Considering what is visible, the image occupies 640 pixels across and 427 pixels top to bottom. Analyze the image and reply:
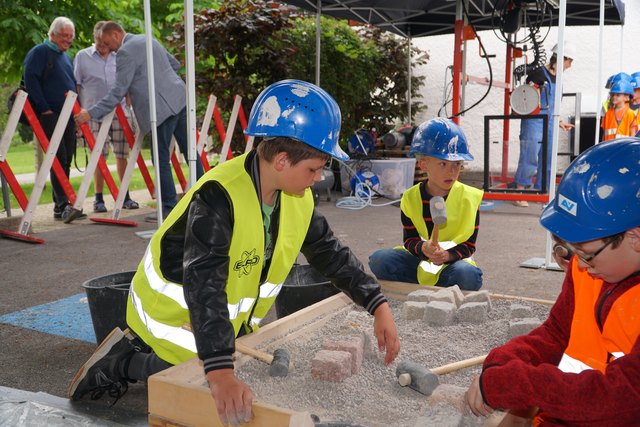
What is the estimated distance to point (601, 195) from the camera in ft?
5.35

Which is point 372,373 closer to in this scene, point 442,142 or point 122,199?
point 442,142

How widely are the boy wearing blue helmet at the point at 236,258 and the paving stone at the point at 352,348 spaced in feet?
0.32

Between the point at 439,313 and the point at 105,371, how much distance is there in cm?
149

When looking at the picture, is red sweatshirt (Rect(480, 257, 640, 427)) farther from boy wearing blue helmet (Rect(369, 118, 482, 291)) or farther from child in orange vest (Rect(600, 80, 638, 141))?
child in orange vest (Rect(600, 80, 638, 141))

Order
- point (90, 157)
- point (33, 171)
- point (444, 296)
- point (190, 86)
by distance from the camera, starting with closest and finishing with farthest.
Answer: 1. point (444, 296)
2. point (190, 86)
3. point (90, 157)
4. point (33, 171)

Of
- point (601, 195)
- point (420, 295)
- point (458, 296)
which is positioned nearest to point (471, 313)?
Result: point (458, 296)

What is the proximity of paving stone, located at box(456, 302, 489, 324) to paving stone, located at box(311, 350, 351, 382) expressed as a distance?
89cm

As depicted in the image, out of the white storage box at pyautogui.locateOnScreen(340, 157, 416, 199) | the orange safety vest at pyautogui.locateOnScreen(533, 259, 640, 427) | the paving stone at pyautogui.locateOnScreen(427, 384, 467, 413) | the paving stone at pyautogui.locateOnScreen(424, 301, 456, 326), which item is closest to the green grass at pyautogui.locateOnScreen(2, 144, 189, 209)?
the white storage box at pyautogui.locateOnScreen(340, 157, 416, 199)

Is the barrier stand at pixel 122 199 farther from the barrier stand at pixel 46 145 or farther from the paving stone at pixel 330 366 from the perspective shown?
the paving stone at pixel 330 366

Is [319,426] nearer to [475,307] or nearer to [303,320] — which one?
[303,320]

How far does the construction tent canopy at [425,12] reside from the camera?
8.85 m

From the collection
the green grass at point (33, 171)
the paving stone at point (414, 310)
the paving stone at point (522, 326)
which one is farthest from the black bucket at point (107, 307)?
the green grass at point (33, 171)

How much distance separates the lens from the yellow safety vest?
2.25m

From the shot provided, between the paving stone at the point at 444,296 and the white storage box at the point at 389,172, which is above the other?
the white storage box at the point at 389,172
